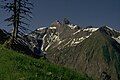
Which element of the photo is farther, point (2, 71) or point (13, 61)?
point (13, 61)

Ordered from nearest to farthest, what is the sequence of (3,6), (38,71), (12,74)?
1. (12,74)
2. (38,71)
3. (3,6)

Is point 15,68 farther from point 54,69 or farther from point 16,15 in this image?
point 16,15

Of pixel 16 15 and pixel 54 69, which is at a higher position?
pixel 16 15

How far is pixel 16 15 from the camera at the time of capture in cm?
5156

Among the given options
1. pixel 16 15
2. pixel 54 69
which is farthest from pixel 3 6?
pixel 54 69

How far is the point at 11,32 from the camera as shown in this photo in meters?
54.3

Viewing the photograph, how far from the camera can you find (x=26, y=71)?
19.3m

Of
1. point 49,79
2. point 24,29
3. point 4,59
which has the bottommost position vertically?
point 49,79

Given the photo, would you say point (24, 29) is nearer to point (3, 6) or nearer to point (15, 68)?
point (3, 6)

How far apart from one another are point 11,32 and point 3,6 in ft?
20.6

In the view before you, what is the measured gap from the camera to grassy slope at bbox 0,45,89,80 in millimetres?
18250

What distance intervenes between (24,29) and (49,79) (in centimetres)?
3270

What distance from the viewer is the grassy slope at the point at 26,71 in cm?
1825

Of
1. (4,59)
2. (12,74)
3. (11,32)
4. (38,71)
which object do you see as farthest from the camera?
(11,32)
